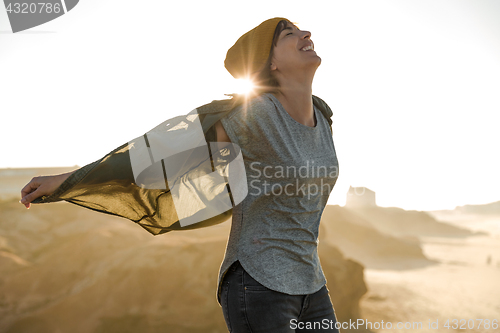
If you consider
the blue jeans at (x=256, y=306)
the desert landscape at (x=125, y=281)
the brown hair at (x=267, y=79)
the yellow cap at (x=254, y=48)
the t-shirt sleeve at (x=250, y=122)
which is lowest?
the desert landscape at (x=125, y=281)

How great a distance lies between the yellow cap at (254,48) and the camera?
1749mm

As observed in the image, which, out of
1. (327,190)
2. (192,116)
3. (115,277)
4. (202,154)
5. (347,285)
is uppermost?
(192,116)

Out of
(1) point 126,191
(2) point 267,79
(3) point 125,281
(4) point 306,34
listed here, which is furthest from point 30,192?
(3) point 125,281

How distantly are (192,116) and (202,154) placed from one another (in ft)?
0.53

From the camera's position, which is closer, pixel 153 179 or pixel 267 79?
pixel 153 179

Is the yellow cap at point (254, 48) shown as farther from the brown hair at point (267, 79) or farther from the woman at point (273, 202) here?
the woman at point (273, 202)

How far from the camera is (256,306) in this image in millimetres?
1346

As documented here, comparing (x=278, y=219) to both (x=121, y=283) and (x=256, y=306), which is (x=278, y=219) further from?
(x=121, y=283)

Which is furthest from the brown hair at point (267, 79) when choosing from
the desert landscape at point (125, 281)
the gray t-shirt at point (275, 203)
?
the desert landscape at point (125, 281)

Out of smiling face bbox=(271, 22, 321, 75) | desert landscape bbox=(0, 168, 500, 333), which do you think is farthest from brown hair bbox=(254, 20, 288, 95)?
desert landscape bbox=(0, 168, 500, 333)

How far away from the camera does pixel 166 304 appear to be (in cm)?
755

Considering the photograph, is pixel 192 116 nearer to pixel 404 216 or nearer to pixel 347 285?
pixel 347 285

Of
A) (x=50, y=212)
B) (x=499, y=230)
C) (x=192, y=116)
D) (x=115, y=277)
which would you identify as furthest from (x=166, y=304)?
(x=499, y=230)

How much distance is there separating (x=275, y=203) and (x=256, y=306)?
370mm
